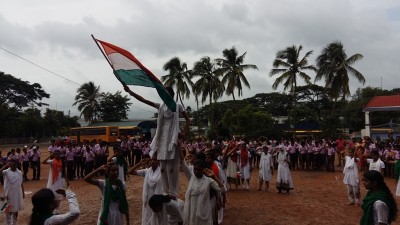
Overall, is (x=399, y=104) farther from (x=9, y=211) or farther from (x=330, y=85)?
(x=9, y=211)

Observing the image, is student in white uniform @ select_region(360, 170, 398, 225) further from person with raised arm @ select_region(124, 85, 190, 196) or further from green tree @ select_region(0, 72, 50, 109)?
green tree @ select_region(0, 72, 50, 109)

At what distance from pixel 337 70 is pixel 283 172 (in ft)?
83.7

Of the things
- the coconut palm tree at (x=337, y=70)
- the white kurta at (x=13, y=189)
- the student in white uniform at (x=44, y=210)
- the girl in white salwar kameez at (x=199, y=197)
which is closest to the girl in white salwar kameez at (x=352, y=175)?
the girl in white salwar kameez at (x=199, y=197)

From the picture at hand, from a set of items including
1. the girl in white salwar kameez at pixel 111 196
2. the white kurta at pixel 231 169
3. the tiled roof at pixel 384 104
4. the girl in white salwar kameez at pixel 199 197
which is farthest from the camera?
the tiled roof at pixel 384 104

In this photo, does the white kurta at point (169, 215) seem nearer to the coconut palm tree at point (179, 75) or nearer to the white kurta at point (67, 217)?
the white kurta at point (67, 217)

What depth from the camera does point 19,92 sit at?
225 ft

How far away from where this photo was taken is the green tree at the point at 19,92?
66.8m

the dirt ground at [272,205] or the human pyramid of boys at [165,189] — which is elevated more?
the human pyramid of boys at [165,189]

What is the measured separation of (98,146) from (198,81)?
82.2 feet

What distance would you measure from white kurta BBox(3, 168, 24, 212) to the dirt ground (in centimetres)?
122

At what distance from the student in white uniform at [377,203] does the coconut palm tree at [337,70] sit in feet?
112

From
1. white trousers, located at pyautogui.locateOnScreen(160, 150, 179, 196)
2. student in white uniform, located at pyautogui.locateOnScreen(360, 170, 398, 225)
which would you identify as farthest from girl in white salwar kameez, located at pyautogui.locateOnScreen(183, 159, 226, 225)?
student in white uniform, located at pyautogui.locateOnScreen(360, 170, 398, 225)

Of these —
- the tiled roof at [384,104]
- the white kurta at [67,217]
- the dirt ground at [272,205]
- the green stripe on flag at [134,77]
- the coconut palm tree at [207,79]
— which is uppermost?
the coconut palm tree at [207,79]

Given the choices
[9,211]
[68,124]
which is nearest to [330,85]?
[9,211]
